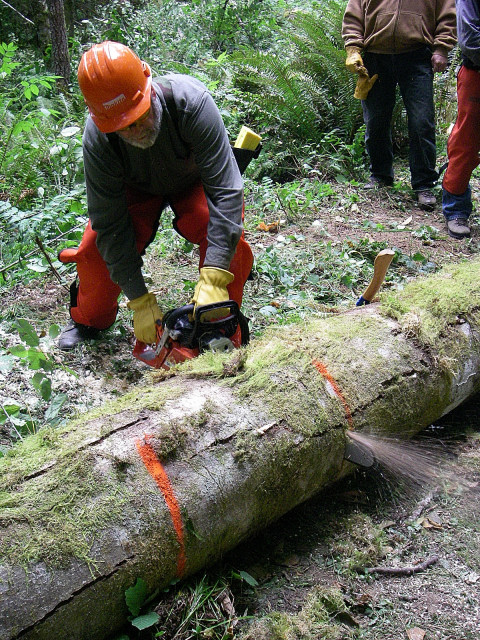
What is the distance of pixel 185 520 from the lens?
5.76 feet

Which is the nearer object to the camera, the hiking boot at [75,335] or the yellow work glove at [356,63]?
the hiking boot at [75,335]

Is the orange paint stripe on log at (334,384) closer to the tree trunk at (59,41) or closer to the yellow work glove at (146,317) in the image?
the yellow work glove at (146,317)

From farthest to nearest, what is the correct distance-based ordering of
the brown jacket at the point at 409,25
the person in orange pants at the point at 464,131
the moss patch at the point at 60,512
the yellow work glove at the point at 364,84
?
the yellow work glove at the point at 364,84
the brown jacket at the point at 409,25
the person in orange pants at the point at 464,131
the moss patch at the point at 60,512

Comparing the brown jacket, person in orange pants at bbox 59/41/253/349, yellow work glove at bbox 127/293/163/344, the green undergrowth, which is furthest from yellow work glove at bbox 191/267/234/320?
the brown jacket

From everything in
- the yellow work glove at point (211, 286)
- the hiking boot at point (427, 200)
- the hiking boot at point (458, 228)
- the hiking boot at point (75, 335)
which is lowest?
the hiking boot at point (75, 335)

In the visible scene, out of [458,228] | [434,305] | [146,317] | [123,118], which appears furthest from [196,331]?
[458,228]

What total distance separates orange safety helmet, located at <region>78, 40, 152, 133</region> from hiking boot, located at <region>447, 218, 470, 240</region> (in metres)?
3.38

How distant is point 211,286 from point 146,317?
41cm

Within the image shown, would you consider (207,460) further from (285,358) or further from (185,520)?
(285,358)

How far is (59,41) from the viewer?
6.59 metres

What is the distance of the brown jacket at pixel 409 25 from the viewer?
5.20m

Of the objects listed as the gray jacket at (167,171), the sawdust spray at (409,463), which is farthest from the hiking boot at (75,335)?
the sawdust spray at (409,463)

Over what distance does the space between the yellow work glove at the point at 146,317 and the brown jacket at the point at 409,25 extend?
3933mm

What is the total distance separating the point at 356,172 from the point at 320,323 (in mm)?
4094
